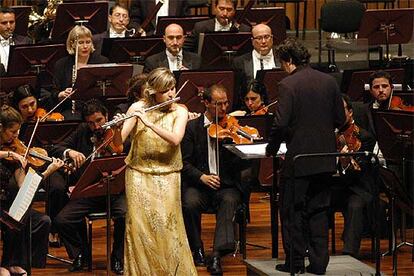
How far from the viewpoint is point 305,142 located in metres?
6.94

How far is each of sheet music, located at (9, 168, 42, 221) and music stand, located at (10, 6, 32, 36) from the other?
3.83 meters

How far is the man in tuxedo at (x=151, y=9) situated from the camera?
11.3 metres

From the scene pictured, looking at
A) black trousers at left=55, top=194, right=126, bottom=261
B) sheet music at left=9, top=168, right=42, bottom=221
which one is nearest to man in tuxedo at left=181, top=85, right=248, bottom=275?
black trousers at left=55, top=194, right=126, bottom=261

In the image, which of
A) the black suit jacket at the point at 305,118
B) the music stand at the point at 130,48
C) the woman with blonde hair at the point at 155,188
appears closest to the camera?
the black suit jacket at the point at 305,118

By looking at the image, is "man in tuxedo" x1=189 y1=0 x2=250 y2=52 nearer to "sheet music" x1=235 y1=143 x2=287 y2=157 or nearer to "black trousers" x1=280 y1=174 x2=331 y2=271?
"sheet music" x1=235 y1=143 x2=287 y2=157

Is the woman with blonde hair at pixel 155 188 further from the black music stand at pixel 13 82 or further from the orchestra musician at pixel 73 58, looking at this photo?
the orchestra musician at pixel 73 58

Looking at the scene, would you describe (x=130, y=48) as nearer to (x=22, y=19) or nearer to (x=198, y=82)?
(x=198, y=82)

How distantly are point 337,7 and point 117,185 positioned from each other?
14.1ft

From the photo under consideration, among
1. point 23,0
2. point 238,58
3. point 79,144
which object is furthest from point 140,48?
point 23,0

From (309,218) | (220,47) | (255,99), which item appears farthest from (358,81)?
(309,218)

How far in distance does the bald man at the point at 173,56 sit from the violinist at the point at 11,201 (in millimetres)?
2139

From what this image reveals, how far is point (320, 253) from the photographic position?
279 inches

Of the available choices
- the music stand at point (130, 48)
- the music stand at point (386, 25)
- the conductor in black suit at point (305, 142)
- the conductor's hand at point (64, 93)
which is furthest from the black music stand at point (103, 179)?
the music stand at point (386, 25)

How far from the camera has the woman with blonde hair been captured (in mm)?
7223
